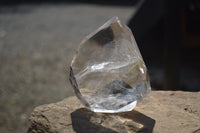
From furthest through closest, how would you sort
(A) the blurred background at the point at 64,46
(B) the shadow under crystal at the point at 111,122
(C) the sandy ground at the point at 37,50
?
1. (C) the sandy ground at the point at 37,50
2. (A) the blurred background at the point at 64,46
3. (B) the shadow under crystal at the point at 111,122

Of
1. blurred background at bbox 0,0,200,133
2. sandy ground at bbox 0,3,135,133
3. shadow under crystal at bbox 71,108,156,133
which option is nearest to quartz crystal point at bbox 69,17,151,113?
shadow under crystal at bbox 71,108,156,133

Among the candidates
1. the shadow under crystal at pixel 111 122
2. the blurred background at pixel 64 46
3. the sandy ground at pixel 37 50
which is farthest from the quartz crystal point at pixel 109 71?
the sandy ground at pixel 37 50

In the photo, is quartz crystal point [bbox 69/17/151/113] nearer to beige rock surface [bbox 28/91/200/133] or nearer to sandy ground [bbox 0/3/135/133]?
beige rock surface [bbox 28/91/200/133]

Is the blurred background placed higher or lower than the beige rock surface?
lower

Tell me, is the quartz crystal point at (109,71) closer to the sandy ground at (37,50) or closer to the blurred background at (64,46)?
the blurred background at (64,46)

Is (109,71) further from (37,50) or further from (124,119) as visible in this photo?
(37,50)

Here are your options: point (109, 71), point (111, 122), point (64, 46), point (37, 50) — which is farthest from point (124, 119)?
point (64, 46)
